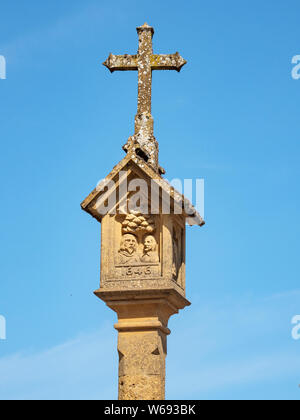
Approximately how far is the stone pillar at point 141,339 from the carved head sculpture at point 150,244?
537 millimetres

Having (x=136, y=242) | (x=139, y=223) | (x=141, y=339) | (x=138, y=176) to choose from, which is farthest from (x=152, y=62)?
(x=141, y=339)

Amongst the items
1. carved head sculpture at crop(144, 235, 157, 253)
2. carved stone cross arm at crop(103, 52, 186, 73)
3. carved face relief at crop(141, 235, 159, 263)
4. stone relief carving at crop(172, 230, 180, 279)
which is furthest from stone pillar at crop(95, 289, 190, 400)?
carved stone cross arm at crop(103, 52, 186, 73)

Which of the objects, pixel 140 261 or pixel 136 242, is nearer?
pixel 140 261

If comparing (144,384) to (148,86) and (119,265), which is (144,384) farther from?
(148,86)

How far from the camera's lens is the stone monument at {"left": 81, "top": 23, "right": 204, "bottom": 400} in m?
13.9

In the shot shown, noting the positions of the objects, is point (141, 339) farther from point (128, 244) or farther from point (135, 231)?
point (135, 231)

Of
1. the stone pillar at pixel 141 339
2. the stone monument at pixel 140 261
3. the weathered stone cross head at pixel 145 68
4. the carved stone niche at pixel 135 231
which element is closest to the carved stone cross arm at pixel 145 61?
the weathered stone cross head at pixel 145 68

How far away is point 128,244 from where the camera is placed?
14188 mm

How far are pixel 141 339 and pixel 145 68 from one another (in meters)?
3.54

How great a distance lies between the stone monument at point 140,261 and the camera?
1390cm

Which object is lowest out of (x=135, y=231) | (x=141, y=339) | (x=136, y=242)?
(x=141, y=339)

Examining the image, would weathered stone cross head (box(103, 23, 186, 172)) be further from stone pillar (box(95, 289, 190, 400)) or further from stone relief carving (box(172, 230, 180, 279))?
stone pillar (box(95, 289, 190, 400))
